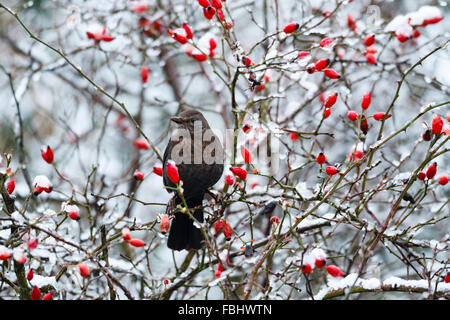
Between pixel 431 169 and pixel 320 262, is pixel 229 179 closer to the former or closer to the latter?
pixel 320 262

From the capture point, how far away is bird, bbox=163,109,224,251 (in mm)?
3848

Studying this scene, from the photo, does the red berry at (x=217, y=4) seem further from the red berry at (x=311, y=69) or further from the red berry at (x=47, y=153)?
the red berry at (x=47, y=153)

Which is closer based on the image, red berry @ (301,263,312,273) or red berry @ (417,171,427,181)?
red berry @ (301,263,312,273)

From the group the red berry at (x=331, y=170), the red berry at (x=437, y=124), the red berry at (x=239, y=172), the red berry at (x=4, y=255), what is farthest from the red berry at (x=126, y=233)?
the red berry at (x=437, y=124)

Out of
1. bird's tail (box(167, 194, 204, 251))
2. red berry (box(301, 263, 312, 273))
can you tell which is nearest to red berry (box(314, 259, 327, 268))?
red berry (box(301, 263, 312, 273))

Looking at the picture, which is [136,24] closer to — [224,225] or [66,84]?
[66,84]

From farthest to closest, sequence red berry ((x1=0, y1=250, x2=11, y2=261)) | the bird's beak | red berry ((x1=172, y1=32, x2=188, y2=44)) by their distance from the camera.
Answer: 1. the bird's beak
2. red berry ((x1=172, y1=32, x2=188, y2=44))
3. red berry ((x1=0, y1=250, x2=11, y2=261))

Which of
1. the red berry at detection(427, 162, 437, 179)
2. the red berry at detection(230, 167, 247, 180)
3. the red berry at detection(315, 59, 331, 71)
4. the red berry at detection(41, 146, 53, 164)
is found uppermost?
the red berry at detection(315, 59, 331, 71)

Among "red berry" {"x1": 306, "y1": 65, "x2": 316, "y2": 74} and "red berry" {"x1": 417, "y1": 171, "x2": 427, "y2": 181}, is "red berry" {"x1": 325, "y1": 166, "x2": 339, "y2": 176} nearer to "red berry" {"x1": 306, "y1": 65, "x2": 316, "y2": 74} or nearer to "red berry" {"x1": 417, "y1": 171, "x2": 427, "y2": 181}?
"red berry" {"x1": 417, "y1": 171, "x2": 427, "y2": 181}

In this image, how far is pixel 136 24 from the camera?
5.84m

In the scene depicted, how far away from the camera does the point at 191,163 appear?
13.0ft

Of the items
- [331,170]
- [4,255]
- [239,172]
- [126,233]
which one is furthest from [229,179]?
[4,255]

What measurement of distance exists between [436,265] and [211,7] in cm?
207
